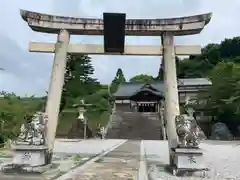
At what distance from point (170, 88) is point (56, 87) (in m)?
3.44

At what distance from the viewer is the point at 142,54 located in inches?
368

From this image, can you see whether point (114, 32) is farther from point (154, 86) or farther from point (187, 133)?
point (154, 86)

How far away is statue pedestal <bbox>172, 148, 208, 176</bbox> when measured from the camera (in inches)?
298

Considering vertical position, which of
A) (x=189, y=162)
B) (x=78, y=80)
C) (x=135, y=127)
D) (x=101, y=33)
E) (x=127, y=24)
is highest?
(x=78, y=80)

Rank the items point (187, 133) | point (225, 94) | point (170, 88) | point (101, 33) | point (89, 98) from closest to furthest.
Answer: point (187, 133)
point (170, 88)
point (101, 33)
point (225, 94)
point (89, 98)

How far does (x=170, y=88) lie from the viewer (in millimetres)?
8805

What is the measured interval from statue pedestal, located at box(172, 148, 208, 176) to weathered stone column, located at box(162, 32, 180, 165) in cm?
81

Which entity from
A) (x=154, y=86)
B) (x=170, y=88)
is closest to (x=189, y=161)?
(x=170, y=88)

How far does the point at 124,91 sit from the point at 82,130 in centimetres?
2502

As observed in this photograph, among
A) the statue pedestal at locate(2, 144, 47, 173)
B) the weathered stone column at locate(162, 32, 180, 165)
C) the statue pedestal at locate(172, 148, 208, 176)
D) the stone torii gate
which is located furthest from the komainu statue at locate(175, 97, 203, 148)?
the statue pedestal at locate(2, 144, 47, 173)

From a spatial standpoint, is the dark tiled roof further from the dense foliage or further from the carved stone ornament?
the carved stone ornament

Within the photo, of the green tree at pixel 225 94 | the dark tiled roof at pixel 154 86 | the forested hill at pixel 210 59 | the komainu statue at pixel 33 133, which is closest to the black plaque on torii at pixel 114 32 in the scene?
the komainu statue at pixel 33 133

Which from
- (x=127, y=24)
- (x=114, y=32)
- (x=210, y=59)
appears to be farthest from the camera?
(x=210, y=59)

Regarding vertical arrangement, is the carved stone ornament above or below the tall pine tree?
below
